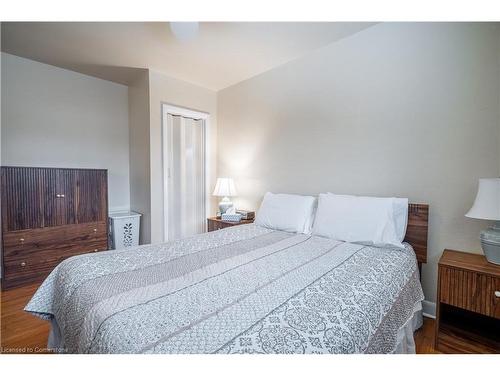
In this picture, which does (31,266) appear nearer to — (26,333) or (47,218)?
(47,218)

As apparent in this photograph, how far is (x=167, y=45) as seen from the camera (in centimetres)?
235

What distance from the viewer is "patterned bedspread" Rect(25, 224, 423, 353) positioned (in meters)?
0.77

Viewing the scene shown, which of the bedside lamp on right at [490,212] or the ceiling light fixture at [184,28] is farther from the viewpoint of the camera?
the ceiling light fixture at [184,28]

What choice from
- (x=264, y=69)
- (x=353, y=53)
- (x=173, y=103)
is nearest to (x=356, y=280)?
(x=353, y=53)

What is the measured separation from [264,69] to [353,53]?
104 cm

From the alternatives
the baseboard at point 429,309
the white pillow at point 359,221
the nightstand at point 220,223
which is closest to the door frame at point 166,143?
the nightstand at point 220,223

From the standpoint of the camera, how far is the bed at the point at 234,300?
775mm

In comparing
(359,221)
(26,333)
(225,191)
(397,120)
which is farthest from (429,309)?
(26,333)

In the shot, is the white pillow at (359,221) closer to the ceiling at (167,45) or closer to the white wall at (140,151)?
the ceiling at (167,45)

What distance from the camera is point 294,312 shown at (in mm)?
A: 908

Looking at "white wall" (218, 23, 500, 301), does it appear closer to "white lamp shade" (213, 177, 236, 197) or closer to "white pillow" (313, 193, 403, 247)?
"white pillow" (313, 193, 403, 247)

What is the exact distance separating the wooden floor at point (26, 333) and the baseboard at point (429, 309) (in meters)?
0.04

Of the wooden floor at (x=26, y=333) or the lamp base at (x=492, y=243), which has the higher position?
the lamp base at (x=492, y=243)

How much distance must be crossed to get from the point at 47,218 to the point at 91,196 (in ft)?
1.49
